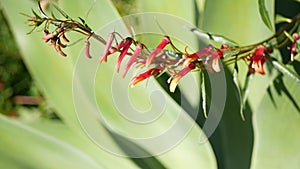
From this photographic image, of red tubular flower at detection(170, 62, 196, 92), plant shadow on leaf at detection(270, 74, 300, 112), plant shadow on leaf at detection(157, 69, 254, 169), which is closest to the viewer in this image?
red tubular flower at detection(170, 62, 196, 92)

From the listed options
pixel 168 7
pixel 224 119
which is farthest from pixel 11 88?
pixel 224 119

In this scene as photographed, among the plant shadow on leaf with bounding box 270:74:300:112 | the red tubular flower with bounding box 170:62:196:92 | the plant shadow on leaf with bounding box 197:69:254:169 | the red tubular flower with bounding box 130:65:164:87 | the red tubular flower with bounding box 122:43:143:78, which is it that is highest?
the red tubular flower with bounding box 122:43:143:78

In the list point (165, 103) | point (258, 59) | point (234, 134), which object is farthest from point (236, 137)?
point (258, 59)

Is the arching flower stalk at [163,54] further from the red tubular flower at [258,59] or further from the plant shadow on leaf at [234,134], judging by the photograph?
the plant shadow on leaf at [234,134]

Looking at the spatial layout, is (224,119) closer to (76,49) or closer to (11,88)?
(76,49)

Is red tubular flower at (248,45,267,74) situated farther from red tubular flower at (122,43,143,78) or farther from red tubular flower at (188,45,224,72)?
red tubular flower at (122,43,143,78)

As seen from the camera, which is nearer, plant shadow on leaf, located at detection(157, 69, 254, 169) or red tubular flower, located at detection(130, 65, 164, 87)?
red tubular flower, located at detection(130, 65, 164, 87)

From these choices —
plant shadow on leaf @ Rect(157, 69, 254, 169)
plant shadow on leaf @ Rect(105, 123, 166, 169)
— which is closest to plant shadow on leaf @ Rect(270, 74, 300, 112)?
plant shadow on leaf @ Rect(157, 69, 254, 169)

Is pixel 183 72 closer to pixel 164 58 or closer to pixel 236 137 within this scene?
pixel 164 58
